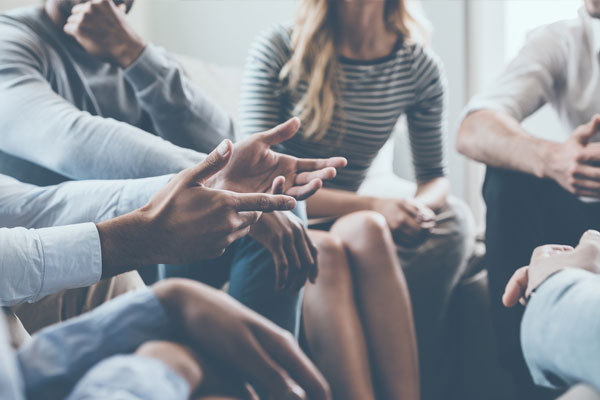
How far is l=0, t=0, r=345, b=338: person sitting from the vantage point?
45cm

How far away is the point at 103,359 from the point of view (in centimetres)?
27

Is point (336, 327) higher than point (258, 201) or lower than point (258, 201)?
lower

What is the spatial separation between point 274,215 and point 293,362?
8.0 inches

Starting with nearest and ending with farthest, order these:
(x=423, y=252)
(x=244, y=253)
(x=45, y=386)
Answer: (x=45, y=386) < (x=244, y=253) < (x=423, y=252)

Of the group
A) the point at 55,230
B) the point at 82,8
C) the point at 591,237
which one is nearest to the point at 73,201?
the point at 55,230

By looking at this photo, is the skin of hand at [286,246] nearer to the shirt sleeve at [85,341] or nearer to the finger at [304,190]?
the finger at [304,190]

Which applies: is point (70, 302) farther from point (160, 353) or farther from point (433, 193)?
point (433, 193)

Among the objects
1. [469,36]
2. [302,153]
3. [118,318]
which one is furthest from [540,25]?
[118,318]

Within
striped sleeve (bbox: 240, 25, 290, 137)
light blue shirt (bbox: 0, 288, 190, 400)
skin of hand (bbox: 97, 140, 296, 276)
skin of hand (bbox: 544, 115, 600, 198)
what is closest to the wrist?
skin of hand (bbox: 97, 140, 296, 276)

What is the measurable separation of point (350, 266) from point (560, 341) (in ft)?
1.21

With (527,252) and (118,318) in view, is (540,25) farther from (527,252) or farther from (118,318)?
(118,318)

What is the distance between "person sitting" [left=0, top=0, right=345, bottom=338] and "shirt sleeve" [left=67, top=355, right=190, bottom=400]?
0.19 metres

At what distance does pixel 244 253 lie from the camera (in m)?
0.53

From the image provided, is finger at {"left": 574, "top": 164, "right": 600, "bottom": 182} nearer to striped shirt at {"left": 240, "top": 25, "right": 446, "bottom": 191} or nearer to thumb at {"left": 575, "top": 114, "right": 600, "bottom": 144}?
thumb at {"left": 575, "top": 114, "right": 600, "bottom": 144}
